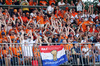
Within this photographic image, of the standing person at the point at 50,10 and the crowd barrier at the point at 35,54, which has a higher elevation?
the standing person at the point at 50,10

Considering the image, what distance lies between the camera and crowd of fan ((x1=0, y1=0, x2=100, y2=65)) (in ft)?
38.3

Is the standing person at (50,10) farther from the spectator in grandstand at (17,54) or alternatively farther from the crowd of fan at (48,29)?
the spectator in grandstand at (17,54)

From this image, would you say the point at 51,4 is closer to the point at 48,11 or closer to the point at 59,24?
the point at 48,11

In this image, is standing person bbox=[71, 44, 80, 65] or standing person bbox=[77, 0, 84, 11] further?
standing person bbox=[77, 0, 84, 11]

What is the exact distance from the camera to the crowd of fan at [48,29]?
Result: 38.3 ft

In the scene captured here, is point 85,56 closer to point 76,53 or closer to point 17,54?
point 76,53

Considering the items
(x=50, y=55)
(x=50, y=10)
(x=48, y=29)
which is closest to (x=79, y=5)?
(x=50, y=10)

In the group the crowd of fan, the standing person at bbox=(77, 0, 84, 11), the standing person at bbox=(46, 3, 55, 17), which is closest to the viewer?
the crowd of fan

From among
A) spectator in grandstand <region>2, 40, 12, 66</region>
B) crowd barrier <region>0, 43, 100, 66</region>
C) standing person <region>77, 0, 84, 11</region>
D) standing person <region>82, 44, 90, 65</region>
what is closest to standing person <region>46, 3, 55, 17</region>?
standing person <region>77, 0, 84, 11</region>

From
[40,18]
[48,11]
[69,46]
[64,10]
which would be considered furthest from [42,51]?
[64,10]

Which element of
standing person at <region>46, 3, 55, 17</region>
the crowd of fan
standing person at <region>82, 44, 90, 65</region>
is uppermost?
standing person at <region>46, 3, 55, 17</region>

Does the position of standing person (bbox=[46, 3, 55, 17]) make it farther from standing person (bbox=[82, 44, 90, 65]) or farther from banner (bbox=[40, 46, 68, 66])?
banner (bbox=[40, 46, 68, 66])

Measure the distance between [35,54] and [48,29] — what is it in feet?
12.8

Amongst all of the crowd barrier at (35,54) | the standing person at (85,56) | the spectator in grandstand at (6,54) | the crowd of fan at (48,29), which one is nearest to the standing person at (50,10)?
the crowd of fan at (48,29)
